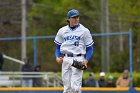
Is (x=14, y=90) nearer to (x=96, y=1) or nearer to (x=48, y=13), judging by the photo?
(x=96, y=1)

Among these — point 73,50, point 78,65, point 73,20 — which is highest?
point 73,20

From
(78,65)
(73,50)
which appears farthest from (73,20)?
(78,65)

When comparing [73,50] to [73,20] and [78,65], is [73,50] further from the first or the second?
[73,20]

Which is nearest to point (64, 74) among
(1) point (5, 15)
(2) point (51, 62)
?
(2) point (51, 62)

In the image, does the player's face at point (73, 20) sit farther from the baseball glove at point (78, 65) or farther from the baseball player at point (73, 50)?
the baseball glove at point (78, 65)

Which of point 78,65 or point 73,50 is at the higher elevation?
point 73,50

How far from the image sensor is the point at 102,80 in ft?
76.5

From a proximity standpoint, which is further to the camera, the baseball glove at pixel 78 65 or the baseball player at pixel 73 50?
the baseball player at pixel 73 50

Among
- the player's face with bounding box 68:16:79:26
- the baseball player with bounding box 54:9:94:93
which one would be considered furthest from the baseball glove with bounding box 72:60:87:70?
the player's face with bounding box 68:16:79:26

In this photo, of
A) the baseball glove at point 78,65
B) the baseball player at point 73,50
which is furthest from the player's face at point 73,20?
the baseball glove at point 78,65

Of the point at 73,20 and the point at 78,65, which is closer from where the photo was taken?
the point at 78,65

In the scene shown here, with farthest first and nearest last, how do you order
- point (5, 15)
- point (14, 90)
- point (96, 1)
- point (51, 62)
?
1. point (96, 1)
2. point (5, 15)
3. point (51, 62)
4. point (14, 90)

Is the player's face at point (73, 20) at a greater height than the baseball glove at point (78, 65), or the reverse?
the player's face at point (73, 20)

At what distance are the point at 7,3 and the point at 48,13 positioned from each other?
665cm
